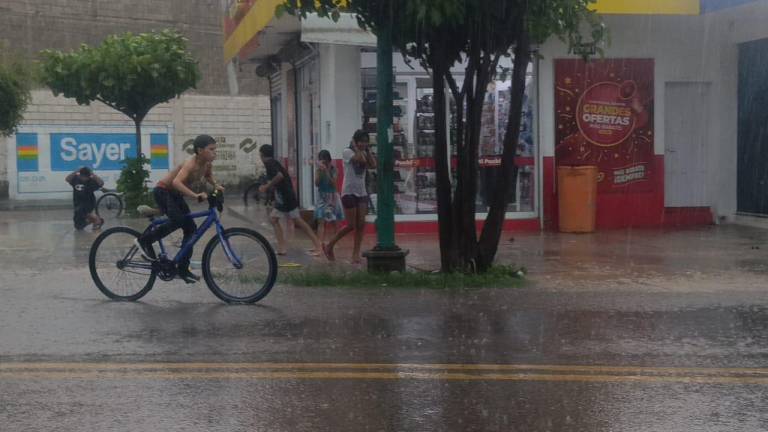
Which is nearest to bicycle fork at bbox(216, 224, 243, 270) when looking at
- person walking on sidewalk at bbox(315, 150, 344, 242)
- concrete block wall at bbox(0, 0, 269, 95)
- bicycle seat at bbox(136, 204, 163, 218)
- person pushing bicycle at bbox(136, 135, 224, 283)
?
person pushing bicycle at bbox(136, 135, 224, 283)

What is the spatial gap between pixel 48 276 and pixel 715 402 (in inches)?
306

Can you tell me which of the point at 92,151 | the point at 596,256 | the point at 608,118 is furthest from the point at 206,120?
the point at 596,256

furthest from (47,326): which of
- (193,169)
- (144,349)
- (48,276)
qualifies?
(48,276)

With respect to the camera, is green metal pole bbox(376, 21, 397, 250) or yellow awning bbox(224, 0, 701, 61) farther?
yellow awning bbox(224, 0, 701, 61)

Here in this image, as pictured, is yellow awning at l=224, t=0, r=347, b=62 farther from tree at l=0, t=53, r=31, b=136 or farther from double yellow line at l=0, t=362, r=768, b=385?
tree at l=0, t=53, r=31, b=136

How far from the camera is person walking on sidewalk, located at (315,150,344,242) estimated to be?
13.1 metres

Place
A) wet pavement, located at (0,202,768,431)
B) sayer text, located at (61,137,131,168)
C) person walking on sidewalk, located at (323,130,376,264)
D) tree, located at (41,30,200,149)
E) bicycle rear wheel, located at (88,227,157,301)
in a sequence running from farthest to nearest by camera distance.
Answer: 1. sayer text, located at (61,137,131,168)
2. tree, located at (41,30,200,149)
3. person walking on sidewalk, located at (323,130,376,264)
4. bicycle rear wheel, located at (88,227,157,301)
5. wet pavement, located at (0,202,768,431)

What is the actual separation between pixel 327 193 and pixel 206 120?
20.0 m

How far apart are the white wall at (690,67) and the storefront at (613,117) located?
0.06ft

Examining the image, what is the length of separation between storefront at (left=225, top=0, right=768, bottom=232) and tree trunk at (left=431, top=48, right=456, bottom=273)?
14.9ft

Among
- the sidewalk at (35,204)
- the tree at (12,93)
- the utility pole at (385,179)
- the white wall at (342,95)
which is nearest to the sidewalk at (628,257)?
the utility pole at (385,179)

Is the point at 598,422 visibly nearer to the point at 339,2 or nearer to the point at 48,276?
the point at 339,2

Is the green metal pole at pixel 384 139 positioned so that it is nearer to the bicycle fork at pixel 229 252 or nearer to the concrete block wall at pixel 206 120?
the bicycle fork at pixel 229 252

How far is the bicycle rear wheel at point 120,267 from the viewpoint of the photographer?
31.3 ft
